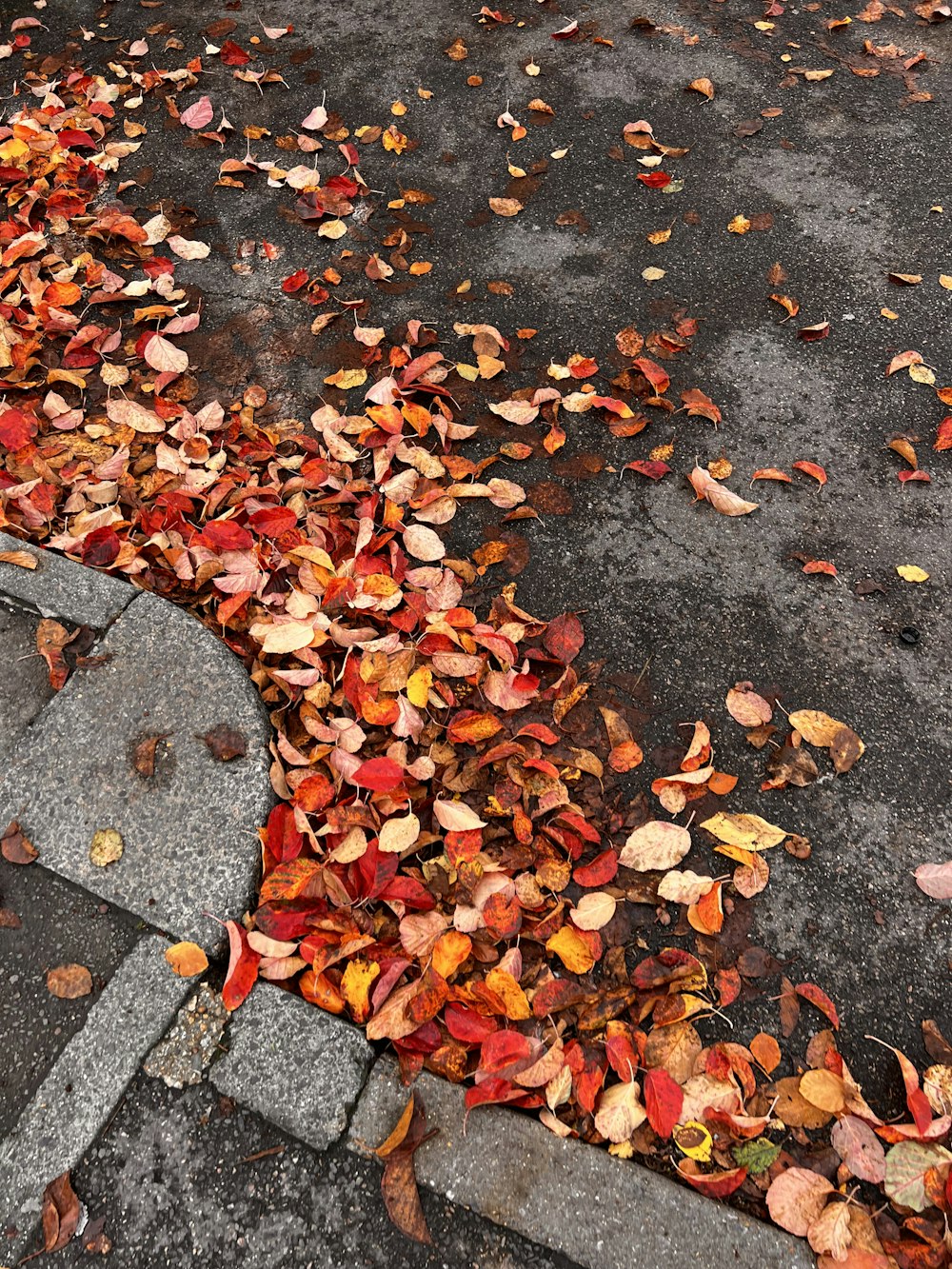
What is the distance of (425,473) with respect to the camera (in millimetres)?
2686

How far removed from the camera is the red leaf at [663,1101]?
1647mm

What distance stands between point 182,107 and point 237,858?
3.85 meters

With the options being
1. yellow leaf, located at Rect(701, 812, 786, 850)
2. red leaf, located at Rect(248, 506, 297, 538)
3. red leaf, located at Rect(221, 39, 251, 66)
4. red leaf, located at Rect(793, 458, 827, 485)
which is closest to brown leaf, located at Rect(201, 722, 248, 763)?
red leaf, located at Rect(248, 506, 297, 538)

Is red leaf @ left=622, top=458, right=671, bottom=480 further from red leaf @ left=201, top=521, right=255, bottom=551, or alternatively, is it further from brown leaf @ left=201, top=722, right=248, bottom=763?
brown leaf @ left=201, top=722, right=248, bottom=763

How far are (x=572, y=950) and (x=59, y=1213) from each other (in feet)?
3.58

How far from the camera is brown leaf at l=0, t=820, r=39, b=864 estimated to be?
1945 millimetres

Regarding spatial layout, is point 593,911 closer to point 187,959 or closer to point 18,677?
point 187,959

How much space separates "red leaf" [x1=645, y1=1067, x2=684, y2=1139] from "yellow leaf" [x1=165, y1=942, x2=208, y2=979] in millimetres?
946

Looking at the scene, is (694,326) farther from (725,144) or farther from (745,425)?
(725,144)

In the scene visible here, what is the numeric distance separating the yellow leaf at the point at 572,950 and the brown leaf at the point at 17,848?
119 centimetres

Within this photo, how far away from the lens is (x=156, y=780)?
79.3 inches

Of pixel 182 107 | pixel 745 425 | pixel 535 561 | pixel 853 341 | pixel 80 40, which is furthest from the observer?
pixel 80 40

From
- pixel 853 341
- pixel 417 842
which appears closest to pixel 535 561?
pixel 417 842

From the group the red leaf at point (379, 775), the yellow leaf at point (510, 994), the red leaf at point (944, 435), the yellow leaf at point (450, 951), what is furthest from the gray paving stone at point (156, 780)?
the red leaf at point (944, 435)
